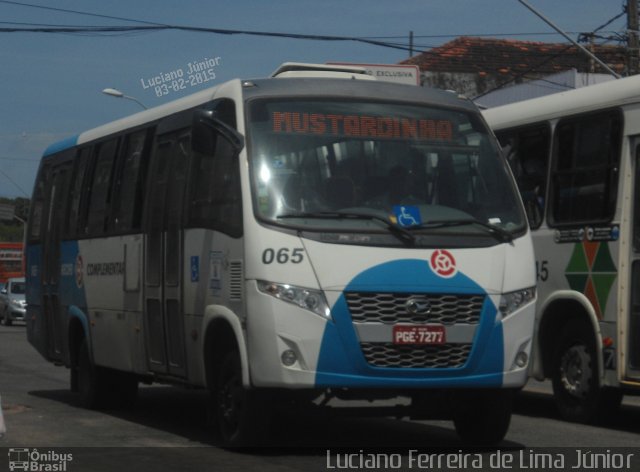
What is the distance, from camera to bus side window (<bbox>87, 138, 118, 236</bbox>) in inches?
556

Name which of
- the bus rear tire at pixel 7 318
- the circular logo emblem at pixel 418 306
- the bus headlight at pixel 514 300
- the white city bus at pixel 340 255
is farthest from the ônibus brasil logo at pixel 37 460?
the bus rear tire at pixel 7 318

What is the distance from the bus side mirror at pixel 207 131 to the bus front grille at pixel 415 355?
6.36 feet

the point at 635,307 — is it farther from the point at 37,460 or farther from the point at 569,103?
the point at 37,460

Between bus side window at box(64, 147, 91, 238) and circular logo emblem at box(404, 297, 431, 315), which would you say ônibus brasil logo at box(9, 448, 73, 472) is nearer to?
circular logo emblem at box(404, 297, 431, 315)

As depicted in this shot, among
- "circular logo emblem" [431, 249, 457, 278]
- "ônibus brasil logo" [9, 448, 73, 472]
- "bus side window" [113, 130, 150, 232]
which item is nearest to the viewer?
"ônibus brasil logo" [9, 448, 73, 472]

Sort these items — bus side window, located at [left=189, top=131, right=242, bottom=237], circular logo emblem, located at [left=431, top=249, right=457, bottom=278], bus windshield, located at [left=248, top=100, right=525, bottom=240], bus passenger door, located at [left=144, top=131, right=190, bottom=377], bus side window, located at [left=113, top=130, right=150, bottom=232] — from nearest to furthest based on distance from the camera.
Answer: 1. circular logo emblem, located at [left=431, top=249, right=457, bottom=278]
2. bus windshield, located at [left=248, top=100, right=525, bottom=240]
3. bus side window, located at [left=189, top=131, right=242, bottom=237]
4. bus passenger door, located at [left=144, top=131, right=190, bottom=377]
5. bus side window, located at [left=113, top=130, right=150, bottom=232]

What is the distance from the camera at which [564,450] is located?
1057 centimetres

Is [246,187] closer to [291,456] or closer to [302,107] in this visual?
[302,107]

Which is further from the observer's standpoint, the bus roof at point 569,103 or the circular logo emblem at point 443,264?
the bus roof at point 569,103

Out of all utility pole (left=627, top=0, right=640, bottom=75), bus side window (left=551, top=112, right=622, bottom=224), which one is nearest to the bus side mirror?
bus side window (left=551, top=112, right=622, bottom=224)

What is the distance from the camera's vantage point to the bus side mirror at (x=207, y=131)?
1044 centimetres

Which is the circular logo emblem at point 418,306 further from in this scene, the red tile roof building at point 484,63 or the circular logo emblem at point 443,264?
the red tile roof building at point 484,63

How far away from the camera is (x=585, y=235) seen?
13.0m

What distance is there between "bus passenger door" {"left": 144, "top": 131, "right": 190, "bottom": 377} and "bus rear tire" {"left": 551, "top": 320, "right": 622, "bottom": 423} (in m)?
3.94
